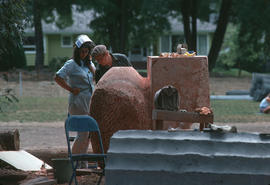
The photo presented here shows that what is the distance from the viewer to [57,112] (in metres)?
18.0

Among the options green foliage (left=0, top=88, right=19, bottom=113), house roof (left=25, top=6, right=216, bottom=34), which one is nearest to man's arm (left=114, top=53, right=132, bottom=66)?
green foliage (left=0, top=88, right=19, bottom=113)

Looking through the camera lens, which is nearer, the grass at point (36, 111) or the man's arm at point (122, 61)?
the man's arm at point (122, 61)

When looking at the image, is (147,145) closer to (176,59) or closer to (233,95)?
(176,59)

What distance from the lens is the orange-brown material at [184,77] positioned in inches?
272

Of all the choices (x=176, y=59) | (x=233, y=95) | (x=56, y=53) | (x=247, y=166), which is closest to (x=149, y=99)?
(x=176, y=59)

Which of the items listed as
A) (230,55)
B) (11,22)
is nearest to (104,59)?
(11,22)

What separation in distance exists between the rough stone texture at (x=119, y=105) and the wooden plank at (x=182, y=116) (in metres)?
0.78

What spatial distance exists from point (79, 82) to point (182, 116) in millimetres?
1848

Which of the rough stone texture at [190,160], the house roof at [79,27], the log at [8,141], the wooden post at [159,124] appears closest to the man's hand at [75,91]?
the wooden post at [159,124]

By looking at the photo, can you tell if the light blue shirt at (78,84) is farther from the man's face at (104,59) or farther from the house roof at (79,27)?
the house roof at (79,27)

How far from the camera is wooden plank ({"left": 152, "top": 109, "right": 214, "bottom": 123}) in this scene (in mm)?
6027

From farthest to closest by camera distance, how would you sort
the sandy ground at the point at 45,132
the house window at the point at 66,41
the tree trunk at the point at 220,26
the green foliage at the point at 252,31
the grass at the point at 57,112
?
the house window at the point at 66,41, the tree trunk at the point at 220,26, the green foliage at the point at 252,31, the grass at the point at 57,112, the sandy ground at the point at 45,132

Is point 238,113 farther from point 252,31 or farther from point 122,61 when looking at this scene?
point 252,31

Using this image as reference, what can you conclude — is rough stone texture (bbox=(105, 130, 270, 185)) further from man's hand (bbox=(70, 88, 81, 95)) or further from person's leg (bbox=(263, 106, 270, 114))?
person's leg (bbox=(263, 106, 270, 114))
